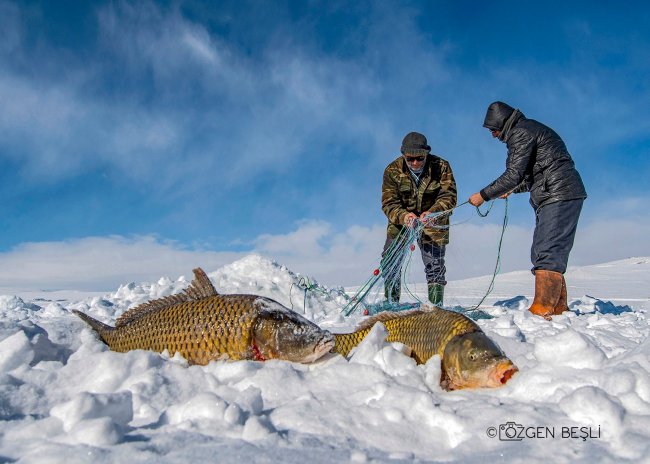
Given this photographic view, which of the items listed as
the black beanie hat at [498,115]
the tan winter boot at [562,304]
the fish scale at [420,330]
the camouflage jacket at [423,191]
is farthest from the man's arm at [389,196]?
the fish scale at [420,330]

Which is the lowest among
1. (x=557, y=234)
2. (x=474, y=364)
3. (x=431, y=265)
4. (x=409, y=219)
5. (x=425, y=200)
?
(x=474, y=364)

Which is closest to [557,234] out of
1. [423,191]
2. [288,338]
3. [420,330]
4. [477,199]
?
[477,199]

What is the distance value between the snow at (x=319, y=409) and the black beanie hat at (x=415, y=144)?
15.5 ft

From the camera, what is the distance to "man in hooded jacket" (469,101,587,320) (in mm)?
6469

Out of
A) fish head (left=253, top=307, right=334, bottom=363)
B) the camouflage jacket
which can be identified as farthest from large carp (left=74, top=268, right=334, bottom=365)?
the camouflage jacket

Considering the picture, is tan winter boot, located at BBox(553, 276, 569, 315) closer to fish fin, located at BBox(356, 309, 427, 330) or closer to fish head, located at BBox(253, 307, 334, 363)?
fish fin, located at BBox(356, 309, 427, 330)

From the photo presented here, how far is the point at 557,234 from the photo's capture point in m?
6.47

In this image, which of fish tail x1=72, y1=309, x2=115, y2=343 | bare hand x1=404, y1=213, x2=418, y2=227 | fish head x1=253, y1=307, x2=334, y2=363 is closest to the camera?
fish head x1=253, y1=307, x2=334, y2=363

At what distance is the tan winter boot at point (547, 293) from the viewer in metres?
6.37

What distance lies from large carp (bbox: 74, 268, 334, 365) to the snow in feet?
0.50

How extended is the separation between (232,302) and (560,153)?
5.03 m

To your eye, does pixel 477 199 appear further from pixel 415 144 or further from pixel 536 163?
pixel 415 144

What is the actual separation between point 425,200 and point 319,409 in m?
6.15

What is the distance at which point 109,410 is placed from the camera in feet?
6.40
